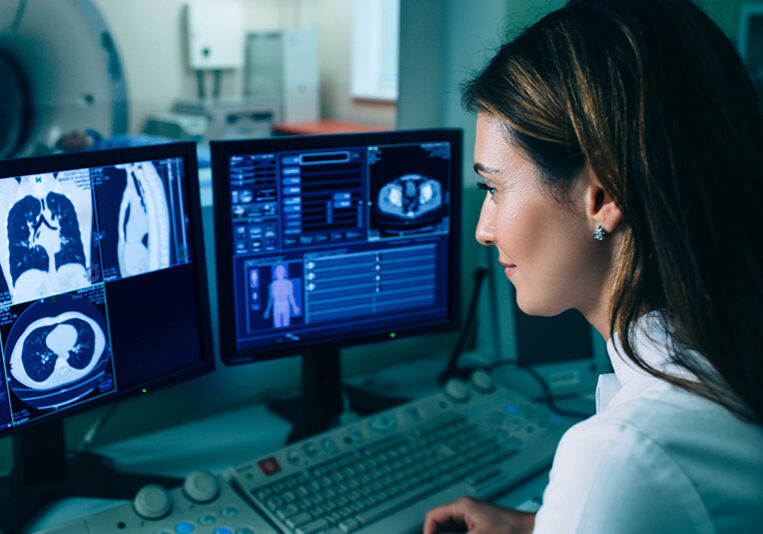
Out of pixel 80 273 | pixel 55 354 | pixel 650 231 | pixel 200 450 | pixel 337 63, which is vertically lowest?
pixel 200 450

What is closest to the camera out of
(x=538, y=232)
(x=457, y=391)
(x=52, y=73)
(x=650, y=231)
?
(x=650, y=231)

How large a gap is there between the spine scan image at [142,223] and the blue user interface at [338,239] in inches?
4.6

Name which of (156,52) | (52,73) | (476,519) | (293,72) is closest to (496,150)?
(476,519)

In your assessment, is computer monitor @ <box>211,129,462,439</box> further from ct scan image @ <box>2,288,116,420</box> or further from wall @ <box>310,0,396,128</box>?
wall @ <box>310,0,396,128</box>

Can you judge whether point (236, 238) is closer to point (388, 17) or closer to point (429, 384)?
point (429, 384)

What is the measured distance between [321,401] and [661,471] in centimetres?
83

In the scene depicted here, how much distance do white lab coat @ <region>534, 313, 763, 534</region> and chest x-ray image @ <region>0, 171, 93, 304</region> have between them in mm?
678

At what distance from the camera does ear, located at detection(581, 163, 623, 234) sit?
2.37 ft

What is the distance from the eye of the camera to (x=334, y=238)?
1168 mm

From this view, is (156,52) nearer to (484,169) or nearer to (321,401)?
(321,401)

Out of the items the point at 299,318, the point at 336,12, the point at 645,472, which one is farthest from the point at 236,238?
the point at 336,12

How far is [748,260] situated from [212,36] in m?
4.45

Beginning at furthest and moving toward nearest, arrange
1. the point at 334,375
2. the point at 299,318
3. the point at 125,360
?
1. the point at 334,375
2. the point at 299,318
3. the point at 125,360

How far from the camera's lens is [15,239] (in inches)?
33.6
